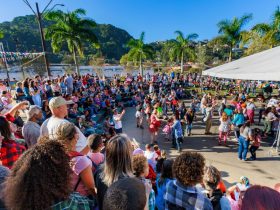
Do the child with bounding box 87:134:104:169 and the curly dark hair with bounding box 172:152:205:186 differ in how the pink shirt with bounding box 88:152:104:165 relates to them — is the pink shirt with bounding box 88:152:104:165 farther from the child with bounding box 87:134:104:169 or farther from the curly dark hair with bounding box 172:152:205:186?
the curly dark hair with bounding box 172:152:205:186

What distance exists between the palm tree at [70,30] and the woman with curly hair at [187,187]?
2080 cm

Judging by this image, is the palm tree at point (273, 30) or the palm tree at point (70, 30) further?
the palm tree at point (273, 30)

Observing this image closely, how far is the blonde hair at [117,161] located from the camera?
2387 millimetres

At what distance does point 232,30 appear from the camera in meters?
26.8

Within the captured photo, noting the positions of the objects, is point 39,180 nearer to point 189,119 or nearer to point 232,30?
point 189,119

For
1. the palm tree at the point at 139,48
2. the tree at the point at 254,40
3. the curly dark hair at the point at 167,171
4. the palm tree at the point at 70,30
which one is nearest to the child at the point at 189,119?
the curly dark hair at the point at 167,171

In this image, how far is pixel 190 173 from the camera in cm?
235

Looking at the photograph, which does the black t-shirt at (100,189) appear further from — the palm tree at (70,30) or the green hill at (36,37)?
the green hill at (36,37)

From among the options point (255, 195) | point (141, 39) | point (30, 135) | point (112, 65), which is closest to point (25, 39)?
point (112, 65)

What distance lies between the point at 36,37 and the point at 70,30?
37494 millimetres

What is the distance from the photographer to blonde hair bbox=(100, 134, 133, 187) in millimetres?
2387

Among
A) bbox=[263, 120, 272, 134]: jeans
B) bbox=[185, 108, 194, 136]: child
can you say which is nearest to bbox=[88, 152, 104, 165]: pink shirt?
bbox=[185, 108, 194, 136]: child

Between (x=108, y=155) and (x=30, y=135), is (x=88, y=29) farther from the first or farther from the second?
(x=108, y=155)

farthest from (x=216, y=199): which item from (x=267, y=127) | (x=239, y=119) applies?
(x=267, y=127)
